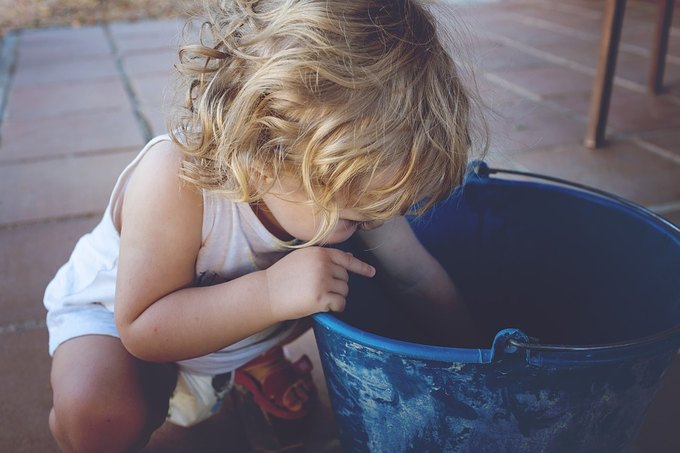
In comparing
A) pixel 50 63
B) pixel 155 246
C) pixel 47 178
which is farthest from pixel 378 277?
pixel 50 63

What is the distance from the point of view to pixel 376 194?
2.67ft

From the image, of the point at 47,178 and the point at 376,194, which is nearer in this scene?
the point at 376,194

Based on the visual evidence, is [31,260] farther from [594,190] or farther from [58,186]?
[594,190]

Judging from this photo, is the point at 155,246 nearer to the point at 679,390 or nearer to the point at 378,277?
the point at 378,277

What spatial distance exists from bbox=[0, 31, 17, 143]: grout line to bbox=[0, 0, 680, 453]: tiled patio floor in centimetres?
1

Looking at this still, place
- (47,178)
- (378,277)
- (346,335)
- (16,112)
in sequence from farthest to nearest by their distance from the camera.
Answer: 1. (16,112)
2. (47,178)
3. (378,277)
4. (346,335)

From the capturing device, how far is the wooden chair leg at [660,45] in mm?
2344

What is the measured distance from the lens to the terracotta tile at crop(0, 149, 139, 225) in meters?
1.80

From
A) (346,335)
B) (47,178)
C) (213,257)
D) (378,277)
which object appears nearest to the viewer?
(346,335)

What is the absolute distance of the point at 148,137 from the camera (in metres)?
2.24

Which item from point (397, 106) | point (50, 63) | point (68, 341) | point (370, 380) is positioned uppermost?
point (397, 106)

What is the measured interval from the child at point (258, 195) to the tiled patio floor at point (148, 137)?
15cm

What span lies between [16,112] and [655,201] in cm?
233

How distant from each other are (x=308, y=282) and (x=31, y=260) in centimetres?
104
